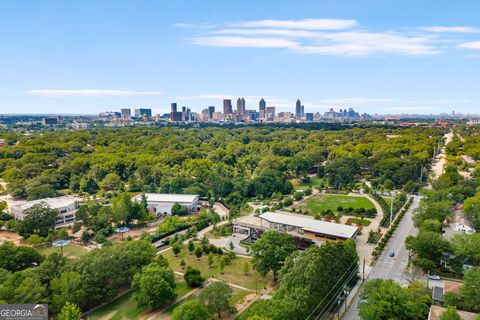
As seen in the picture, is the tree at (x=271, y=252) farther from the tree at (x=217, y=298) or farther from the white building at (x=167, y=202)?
the white building at (x=167, y=202)

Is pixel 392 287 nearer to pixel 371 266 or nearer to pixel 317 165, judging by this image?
pixel 371 266

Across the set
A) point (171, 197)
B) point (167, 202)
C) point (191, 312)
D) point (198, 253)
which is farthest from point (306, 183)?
point (191, 312)

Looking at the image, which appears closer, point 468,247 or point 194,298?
point 194,298

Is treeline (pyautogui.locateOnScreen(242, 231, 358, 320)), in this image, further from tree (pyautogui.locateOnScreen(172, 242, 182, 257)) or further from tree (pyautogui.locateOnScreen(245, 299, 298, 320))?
Result: tree (pyautogui.locateOnScreen(172, 242, 182, 257))

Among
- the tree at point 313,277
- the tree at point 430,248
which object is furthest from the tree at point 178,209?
the tree at point 430,248

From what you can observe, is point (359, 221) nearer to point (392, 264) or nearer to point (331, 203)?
point (331, 203)
